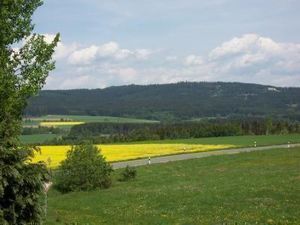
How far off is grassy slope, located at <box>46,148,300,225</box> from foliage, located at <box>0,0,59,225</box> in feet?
20.6

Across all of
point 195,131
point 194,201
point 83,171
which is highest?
point 195,131

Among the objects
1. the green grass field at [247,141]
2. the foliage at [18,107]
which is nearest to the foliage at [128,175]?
the foliage at [18,107]

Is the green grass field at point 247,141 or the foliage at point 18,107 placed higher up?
the foliage at point 18,107

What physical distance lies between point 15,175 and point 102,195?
22955mm

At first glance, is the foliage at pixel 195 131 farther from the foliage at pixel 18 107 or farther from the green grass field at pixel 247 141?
the foliage at pixel 18 107

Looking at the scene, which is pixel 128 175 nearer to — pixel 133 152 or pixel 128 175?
pixel 128 175

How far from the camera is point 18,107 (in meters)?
18.3

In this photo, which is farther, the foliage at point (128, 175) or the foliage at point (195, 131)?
the foliage at point (195, 131)

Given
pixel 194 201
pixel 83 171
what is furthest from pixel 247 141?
pixel 194 201

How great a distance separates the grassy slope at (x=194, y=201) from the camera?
22062 mm

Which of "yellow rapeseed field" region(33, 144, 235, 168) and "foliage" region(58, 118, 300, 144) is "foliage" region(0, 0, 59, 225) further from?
"foliage" region(58, 118, 300, 144)

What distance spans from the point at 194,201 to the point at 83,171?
14162 mm

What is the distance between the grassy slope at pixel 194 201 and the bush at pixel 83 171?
3.38 feet

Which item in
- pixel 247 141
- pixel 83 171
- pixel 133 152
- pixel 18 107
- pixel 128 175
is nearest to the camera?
pixel 18 107
